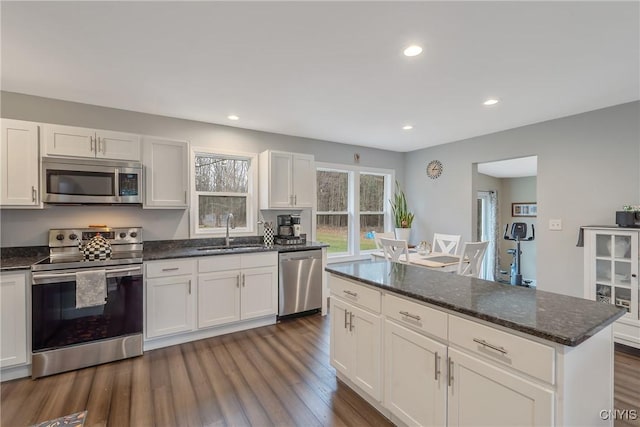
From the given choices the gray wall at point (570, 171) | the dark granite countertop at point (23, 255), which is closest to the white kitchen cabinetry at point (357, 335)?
the dark granite countertop at point (23, 255)

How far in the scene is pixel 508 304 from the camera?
147cm

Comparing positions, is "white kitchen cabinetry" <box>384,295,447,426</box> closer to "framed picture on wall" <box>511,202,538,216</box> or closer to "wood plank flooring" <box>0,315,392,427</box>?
"wood plank flooring" <box>0,315,392,427</box>

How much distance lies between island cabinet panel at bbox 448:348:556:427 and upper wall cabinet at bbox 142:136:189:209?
10.1 feet

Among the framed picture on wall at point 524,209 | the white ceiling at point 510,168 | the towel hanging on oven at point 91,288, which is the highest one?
the white ceiling at point 510,168

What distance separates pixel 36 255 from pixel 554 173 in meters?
5.81

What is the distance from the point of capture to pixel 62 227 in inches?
117

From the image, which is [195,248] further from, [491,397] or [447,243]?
[447,243]

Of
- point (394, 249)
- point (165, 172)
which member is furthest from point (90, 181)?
point (394, 249)

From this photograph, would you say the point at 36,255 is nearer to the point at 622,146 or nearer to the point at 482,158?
the point at 482,158

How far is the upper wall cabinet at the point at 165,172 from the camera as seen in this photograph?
316 cm

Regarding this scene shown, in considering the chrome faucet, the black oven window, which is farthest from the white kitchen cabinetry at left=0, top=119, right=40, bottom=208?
the chrome faucet

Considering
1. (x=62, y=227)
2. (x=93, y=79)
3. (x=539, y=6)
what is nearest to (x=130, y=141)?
(x=93, y=79)

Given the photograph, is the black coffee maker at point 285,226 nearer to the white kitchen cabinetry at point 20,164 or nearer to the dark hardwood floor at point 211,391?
the dark hardwood floor at point 211,391

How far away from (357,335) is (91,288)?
2.29m
